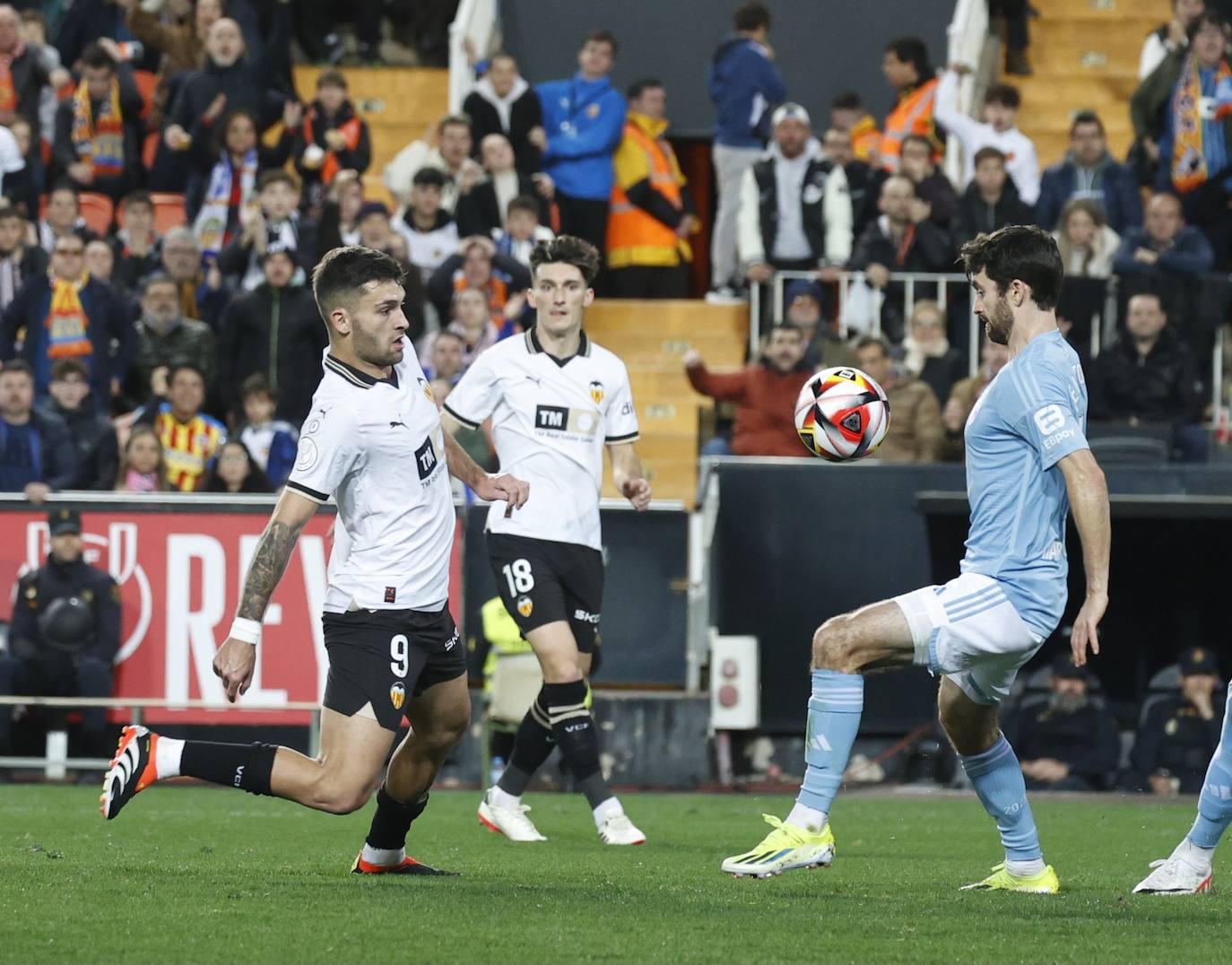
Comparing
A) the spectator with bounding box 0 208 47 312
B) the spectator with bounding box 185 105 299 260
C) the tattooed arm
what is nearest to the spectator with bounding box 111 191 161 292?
the spectator with bounding box 185 105 299 260

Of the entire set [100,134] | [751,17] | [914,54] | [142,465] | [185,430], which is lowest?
[142,465]

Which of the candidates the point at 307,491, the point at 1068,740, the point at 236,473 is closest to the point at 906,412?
the point at 1068,740

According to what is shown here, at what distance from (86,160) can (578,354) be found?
10.3m

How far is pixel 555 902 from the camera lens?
714cm

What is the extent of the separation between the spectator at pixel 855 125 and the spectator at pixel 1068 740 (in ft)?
19.3

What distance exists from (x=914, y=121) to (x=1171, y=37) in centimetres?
224

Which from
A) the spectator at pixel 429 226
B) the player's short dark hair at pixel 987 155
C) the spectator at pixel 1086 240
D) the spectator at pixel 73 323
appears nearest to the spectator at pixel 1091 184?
the player's short dark hair at pixel 987 155

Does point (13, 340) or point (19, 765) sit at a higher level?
point (13, 340)

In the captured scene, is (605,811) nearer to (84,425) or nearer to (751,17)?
(84,425)

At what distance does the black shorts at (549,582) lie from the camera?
9.96 meters

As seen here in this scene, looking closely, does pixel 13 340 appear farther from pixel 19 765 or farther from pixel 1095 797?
pixel 1095 797

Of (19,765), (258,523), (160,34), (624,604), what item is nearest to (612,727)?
(624,604)

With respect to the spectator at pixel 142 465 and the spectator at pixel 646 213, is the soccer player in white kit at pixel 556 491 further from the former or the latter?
the spectator at pixel 646 213

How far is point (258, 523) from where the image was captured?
14.8 meters
